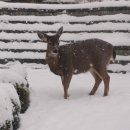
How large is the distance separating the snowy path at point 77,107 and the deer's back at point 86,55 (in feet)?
1.75

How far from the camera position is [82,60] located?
922cm

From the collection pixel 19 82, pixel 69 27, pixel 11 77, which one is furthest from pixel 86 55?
pixel 69 27

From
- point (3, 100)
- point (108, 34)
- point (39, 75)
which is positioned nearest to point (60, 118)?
point (3, 100)

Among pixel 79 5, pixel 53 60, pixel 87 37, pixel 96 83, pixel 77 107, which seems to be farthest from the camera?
pixel 79 5

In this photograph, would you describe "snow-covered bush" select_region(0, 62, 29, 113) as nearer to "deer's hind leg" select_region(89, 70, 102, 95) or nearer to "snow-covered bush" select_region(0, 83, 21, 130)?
"snow-covered bush" select_region(0, 83, 21, 130)

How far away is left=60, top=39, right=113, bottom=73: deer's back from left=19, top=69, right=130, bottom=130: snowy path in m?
0.53

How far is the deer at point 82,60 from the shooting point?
29.7 ft

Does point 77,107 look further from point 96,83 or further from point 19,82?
point 96,83

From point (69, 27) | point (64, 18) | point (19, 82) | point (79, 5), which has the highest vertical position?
point (79, 5)

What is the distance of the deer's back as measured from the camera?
30.0 feet

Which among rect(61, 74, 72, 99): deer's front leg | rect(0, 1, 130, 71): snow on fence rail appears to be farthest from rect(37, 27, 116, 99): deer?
rect(0, 1, 130, 71): snow on fence rail

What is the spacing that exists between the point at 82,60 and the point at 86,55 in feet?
0.39

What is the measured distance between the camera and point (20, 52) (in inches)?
471

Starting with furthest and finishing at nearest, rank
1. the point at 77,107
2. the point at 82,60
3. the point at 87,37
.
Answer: the point at 87,37 → the point at 82,60 → the point at 77,107
